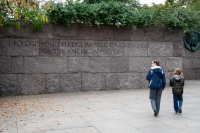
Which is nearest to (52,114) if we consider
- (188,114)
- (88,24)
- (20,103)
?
(20,103)

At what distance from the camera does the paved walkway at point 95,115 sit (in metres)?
6.45

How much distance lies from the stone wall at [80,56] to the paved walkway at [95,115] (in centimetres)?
112

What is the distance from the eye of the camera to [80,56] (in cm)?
1296

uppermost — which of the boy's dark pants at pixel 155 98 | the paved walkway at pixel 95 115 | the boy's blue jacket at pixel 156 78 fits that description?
the boy's blue jacket at pixel 156 78

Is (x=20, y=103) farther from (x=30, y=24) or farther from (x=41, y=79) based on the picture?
(x=30, y=24)

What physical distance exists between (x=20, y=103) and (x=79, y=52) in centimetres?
395

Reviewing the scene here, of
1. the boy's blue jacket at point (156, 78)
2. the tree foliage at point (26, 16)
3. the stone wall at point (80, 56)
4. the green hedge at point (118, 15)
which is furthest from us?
the green hedge at point (118, 15)

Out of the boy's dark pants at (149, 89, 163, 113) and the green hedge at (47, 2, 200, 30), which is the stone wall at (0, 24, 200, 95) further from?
the boy's dark pants at (149, 89, 163, 113)

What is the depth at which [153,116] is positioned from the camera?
305 inches

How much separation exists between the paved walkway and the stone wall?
112 cm

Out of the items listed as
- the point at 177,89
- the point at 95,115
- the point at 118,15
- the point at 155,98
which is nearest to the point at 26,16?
the point at 118,15

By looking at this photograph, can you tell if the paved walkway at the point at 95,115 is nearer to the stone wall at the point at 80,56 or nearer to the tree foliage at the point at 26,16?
the stone wall at the point at 80,56

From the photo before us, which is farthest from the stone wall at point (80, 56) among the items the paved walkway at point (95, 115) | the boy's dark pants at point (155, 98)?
the boy's dark pants at point (155, 98)

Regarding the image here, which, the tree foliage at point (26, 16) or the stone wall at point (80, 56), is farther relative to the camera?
the stone wall at point (80, 56)
